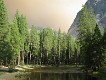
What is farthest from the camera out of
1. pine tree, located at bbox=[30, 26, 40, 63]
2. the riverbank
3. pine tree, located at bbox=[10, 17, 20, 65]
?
pine tree, located at bbox=[30, 26, 40, 63]

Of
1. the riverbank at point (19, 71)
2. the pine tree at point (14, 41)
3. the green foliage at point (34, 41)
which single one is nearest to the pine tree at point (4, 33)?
the pine tree at point (14, 41)

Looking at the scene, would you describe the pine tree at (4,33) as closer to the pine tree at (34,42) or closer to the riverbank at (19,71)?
the riverbank at (19,71)

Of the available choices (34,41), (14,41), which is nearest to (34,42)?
(34,41)

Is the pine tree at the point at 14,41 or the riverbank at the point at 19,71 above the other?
the pine tree at the point at 14,41

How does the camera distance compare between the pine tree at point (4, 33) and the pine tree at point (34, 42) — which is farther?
the pine tree at point (34, 42)

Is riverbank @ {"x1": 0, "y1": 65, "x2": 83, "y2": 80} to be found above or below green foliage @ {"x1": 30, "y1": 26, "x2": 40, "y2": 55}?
below

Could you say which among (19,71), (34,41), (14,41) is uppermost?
(34,41)

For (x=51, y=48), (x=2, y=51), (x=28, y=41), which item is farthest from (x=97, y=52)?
(x=51, y=48)

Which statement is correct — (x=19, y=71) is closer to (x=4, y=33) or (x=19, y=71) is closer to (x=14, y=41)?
(x=4, y=33)

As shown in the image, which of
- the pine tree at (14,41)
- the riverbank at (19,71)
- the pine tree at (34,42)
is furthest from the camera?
the pine tree at (34,42)

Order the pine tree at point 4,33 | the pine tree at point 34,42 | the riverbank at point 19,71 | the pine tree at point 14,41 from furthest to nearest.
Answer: the pine tree at point 34,42
the pine tree at point 14,41
the pine tree at point 4,33
the riverbank at point 19,71

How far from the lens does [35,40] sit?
128 meters

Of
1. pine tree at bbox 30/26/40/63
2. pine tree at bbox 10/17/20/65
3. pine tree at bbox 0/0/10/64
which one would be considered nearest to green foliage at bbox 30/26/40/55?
pine tree at bbox 30/26/40/63

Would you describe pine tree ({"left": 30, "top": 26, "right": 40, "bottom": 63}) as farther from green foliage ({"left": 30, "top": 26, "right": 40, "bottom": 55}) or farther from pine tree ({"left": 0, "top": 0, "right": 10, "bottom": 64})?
pine tree ({"left": 0, "top": 0, "right": 10, "bottom": 64})
